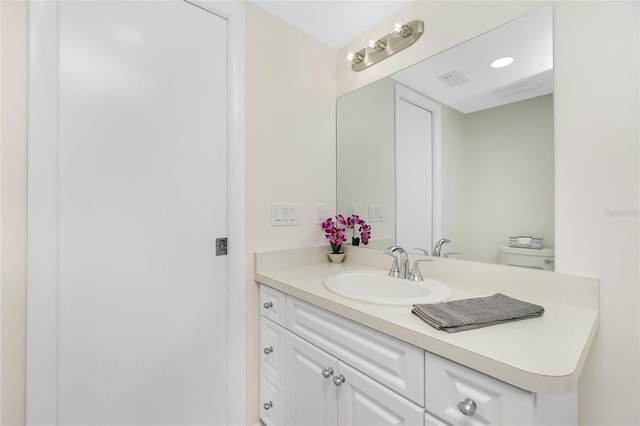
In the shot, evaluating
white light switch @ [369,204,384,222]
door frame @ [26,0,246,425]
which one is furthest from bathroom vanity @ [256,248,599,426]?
door frame @ [26,0,246,425]

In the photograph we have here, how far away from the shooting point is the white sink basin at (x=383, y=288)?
3.22 ft

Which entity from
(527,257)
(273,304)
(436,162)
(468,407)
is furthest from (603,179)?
(273,304)

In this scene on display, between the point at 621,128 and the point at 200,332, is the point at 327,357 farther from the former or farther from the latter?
the point at 621,128

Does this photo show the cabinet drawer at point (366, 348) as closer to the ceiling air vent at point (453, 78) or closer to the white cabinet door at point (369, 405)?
the white cabinet door at point (369, 405)

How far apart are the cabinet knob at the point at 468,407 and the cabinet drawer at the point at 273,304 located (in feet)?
2.56

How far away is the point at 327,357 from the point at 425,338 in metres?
0.45

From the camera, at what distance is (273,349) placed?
136 centimetres

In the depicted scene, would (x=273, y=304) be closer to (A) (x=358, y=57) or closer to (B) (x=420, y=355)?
(B) (x=420, y=355)

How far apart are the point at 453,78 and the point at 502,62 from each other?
19 cm

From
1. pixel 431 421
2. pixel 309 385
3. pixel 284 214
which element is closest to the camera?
pixel 431 421

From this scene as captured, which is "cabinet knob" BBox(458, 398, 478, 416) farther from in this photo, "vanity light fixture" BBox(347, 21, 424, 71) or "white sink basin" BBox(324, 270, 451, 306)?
"vanity light fixture" BBox(347, 21, 424, 71)

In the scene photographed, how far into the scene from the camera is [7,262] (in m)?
0.94

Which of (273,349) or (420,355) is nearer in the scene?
(420,355)

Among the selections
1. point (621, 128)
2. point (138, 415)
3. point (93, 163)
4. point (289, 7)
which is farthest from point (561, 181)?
point (138, 415)
